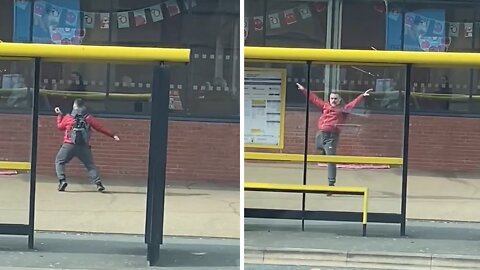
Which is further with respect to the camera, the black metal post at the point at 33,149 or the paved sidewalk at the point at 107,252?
the black metal post at the point at 33,149

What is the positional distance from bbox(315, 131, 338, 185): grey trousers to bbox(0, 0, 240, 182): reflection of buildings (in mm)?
2080

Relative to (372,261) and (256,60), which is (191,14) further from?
(372,261)

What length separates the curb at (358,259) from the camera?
7188 mm

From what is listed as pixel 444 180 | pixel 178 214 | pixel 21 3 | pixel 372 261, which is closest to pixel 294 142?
pixel 178 214

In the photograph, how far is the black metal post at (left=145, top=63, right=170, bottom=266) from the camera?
675 centimetres

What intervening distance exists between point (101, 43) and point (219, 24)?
165 centimetres

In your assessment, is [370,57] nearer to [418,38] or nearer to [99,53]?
[99,53]

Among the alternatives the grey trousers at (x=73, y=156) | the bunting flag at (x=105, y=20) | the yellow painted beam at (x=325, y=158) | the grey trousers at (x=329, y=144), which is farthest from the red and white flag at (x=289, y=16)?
the grey trousers at (x=73, y=156)

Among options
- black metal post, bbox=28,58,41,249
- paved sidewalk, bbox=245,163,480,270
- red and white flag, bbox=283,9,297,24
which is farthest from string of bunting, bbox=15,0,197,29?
black metal post, bbox=28,58,41,249

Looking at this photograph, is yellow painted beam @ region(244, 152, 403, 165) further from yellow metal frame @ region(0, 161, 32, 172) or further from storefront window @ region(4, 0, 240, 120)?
storefront window @ region(4, 0, 240, 120)

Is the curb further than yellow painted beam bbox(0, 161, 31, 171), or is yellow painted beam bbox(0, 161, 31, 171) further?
yellow painted beam bbox(0, 161, 31, 171)

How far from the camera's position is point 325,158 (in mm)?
8453

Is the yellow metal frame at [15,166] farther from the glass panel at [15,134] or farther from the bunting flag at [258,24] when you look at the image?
the bunting flag at [258,24]

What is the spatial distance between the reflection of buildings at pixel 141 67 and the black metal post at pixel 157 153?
4158 mm
